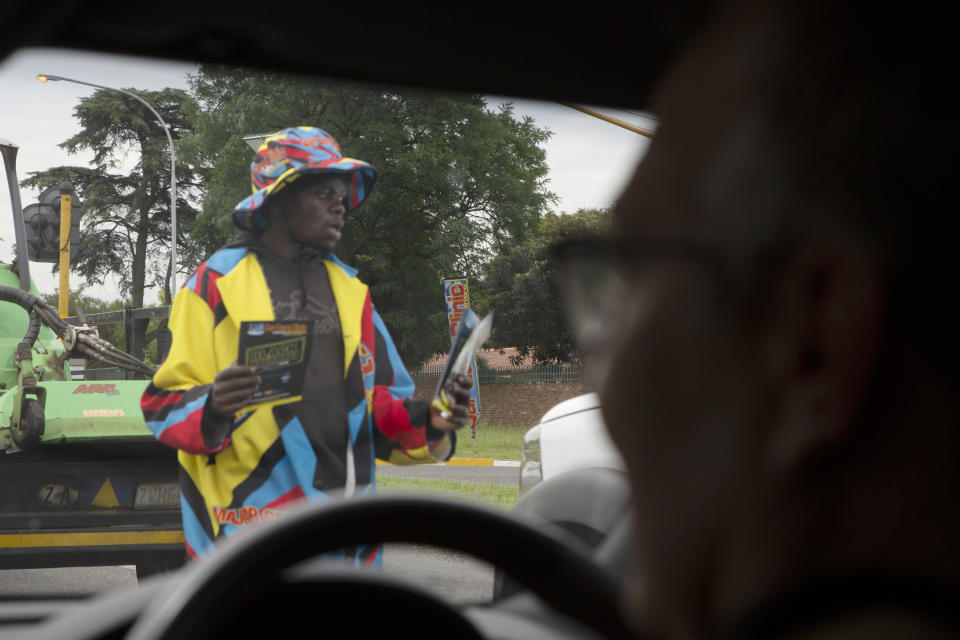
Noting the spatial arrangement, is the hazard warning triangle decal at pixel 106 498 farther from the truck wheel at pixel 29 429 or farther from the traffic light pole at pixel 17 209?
the traffic light pole at pixel 17 209

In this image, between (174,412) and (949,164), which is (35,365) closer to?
(174,412)

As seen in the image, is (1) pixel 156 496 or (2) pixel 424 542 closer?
(2) pixel 424 542

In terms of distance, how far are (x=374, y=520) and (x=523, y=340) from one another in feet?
20.5

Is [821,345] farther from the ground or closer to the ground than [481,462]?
farther from the ground

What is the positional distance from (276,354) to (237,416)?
226mm

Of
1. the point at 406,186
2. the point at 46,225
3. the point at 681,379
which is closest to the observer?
the point at 681,379

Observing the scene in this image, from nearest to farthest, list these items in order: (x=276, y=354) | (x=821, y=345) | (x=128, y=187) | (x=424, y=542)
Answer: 1. (x=821, y=345)
2. (x=424, y=542)
3. (x=276, y=354)
4. (x=128, y=187)

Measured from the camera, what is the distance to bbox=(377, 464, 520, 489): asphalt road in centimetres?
940

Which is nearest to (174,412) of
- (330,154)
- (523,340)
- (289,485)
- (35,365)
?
(289,485)

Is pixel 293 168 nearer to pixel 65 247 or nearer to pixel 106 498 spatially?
pixel 106 498

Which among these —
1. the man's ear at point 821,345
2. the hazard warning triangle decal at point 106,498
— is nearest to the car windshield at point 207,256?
the hazard warning triangle decal at point 106,498

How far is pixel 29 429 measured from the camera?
534 centimetres

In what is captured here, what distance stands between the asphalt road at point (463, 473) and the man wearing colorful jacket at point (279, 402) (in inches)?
239

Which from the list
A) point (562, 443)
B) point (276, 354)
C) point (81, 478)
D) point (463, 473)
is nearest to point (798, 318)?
point (276, 354)
